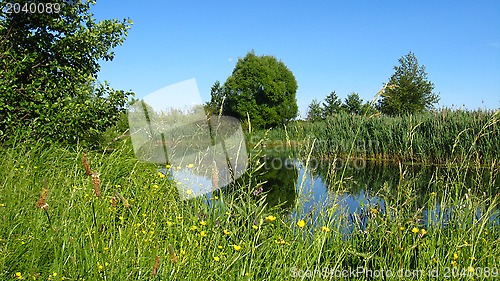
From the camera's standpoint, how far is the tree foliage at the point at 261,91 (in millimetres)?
33812

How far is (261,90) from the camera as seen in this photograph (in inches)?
1373

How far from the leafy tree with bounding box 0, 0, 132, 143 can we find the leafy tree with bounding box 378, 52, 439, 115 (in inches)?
896

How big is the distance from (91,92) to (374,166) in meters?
9.65

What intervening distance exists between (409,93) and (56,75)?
1025 inches

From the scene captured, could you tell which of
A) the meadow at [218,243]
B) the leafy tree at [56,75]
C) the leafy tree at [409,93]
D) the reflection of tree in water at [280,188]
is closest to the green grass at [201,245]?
the meadow at [218,243]

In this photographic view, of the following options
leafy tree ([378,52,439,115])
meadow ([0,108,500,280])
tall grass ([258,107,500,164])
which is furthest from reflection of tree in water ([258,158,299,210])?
leafy tree ([378,52,439,115])

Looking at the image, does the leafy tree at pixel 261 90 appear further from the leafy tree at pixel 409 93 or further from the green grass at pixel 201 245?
the green grass at pixel 201 245

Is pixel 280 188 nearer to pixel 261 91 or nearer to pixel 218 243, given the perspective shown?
pixel 218 243

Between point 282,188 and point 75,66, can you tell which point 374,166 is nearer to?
point 282,188

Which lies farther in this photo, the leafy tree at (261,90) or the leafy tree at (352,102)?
the leafy tree at (261,90)

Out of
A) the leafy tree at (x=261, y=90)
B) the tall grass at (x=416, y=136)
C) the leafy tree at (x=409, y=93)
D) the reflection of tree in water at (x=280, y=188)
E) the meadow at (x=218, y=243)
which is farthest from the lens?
the leafy tree at (x=261, y=90)

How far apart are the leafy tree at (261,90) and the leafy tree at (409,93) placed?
27.8 ft

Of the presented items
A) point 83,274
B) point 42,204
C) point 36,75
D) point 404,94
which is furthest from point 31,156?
point 404,94

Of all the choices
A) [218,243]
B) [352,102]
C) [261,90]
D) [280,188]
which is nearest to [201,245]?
[218,243]
